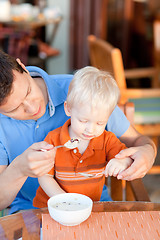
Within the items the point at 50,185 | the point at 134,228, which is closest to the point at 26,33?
the point at 50,185

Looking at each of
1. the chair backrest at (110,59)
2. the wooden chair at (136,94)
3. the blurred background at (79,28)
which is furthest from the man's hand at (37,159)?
the blurred background at (79,28)

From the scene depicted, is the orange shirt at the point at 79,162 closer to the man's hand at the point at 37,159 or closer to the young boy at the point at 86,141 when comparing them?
the young boy at the point at 86,141

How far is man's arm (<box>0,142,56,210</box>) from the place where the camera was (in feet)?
3.67

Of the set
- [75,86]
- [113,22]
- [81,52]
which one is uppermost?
[75,86]

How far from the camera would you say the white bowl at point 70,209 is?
98 cm

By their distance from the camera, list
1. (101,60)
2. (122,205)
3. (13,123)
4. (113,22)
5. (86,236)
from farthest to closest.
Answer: (113,22) < (101,60) < (13,123) < (122,205) < (86,236)

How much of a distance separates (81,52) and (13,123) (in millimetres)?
3643

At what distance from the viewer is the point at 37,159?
1.12 meters

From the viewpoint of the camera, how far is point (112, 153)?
4.43 feet

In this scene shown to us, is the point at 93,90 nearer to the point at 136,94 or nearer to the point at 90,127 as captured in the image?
the point at 90,127

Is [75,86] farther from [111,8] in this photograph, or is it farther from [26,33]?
[111,8]

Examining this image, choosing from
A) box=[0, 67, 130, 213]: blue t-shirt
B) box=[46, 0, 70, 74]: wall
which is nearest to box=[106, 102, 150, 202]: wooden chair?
box=[0, 67, 130, 213]: blue t-shirt

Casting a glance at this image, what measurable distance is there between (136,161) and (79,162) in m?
0.21

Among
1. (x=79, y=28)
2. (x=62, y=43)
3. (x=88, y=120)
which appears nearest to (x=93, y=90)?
(x=88, y=120)
